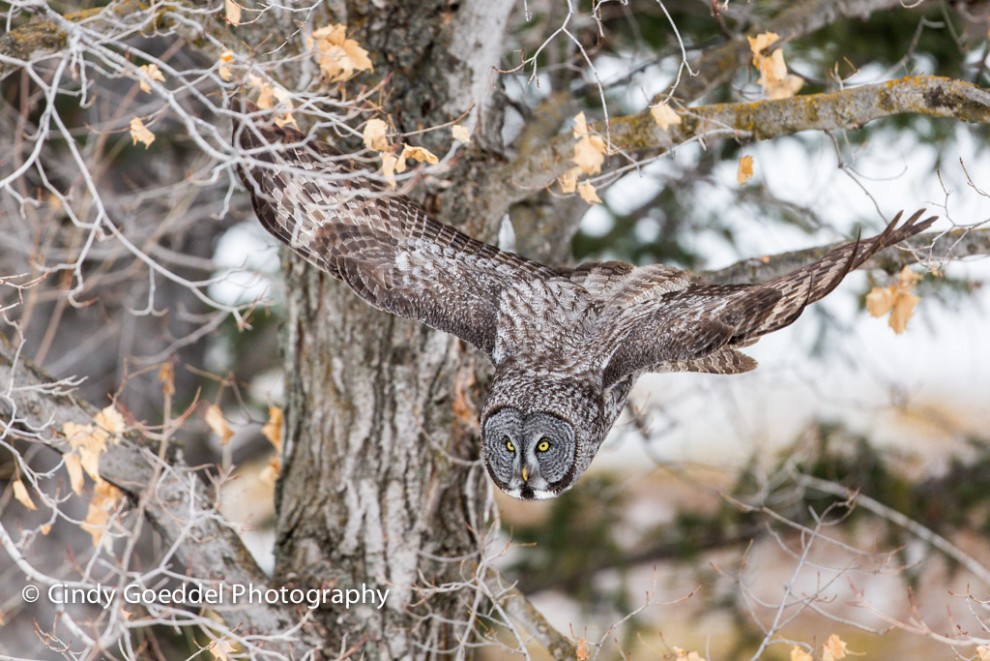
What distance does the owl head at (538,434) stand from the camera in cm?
418

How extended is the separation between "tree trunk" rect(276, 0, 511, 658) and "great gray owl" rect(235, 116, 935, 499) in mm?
349

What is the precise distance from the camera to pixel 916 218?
3.43m

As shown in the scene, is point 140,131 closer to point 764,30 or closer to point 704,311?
point 704,311

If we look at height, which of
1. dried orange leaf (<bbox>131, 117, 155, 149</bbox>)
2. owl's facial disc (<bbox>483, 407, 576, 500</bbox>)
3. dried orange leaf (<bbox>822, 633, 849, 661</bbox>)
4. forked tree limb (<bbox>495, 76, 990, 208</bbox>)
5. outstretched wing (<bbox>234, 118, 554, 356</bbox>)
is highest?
dried orange leaf (<bbox>131, 117, 155, 149</bbox>)

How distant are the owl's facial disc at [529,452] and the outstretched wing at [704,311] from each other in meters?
0.29

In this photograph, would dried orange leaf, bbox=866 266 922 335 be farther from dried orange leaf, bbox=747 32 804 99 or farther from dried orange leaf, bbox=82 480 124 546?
dried orange leaf, bbox=82 480 124 546

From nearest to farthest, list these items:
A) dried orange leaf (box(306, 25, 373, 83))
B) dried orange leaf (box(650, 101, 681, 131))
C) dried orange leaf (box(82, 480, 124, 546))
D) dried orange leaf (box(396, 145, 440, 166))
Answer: dried orange leaf (box(396, 145, 440, 166)) → dried orange leaf (box(650, 101, 681, 131)) → dried orange leaf (box(306, 25, 373, 83)) → dried orange leaf (box(82, 480, 124, 546))

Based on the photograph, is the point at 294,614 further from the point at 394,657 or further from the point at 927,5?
the point at 927,5

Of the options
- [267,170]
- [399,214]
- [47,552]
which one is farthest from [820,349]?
[47,552]

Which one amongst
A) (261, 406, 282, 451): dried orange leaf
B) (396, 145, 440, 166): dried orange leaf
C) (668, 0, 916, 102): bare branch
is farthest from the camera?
(261, 406, 282, 451): dried orange leaf

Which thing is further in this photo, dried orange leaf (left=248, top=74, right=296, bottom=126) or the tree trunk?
the tree trunk

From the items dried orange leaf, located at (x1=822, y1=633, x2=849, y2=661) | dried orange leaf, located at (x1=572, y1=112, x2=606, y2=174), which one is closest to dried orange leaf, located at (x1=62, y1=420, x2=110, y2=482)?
dried orange leaf, located at (x1=572, y1=112, x2=606, y2=174)

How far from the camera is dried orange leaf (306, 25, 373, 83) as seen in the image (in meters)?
4.13

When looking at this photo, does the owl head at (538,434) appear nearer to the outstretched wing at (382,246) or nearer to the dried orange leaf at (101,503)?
the outstretched wing at (382,246)
